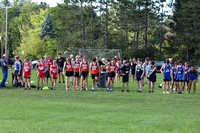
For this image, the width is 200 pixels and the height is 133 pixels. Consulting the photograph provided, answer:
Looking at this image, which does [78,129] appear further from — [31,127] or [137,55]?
[137,55]

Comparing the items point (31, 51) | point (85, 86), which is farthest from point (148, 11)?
point (85, 86)

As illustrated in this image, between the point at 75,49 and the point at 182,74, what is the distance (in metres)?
43.4

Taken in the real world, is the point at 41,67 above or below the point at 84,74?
above

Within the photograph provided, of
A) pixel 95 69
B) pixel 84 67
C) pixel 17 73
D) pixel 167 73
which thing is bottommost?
pixel 17 73

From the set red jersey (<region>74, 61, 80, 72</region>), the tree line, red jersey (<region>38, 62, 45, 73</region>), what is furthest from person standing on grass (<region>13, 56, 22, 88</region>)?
the tree line

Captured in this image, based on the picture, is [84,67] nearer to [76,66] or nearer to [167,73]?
[76,66]

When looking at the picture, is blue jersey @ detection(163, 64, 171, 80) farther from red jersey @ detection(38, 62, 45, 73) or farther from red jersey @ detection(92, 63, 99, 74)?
red jersey @ detection(38, 62, 45, 73)

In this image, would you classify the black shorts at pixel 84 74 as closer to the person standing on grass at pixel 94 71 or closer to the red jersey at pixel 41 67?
the person standing on grass at pixel 94 71

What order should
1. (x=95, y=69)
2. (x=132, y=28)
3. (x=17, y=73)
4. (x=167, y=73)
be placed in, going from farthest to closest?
(x=132, y=28) < (x=17, y=73) < (x=95, y=69) < (x=167, y=73)

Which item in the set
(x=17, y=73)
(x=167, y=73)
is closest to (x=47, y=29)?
(x=17, y=73)

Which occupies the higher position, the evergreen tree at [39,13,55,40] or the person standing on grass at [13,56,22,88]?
the evergreen tree at [39,13,55,40]

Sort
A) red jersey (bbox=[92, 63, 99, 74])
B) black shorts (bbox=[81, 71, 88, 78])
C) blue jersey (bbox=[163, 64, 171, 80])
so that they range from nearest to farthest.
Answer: blue jersey (bbox=[163, 64, 171, 80])
black shorts (bbox=[81, 71, 88, 78])
red jersey (bbox=[92, 63, 99, 74])

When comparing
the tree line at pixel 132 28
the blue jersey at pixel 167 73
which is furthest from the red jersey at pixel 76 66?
the tree line at pixel 132 28

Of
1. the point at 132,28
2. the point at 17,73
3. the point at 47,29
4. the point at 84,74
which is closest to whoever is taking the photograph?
the point at 84,74
